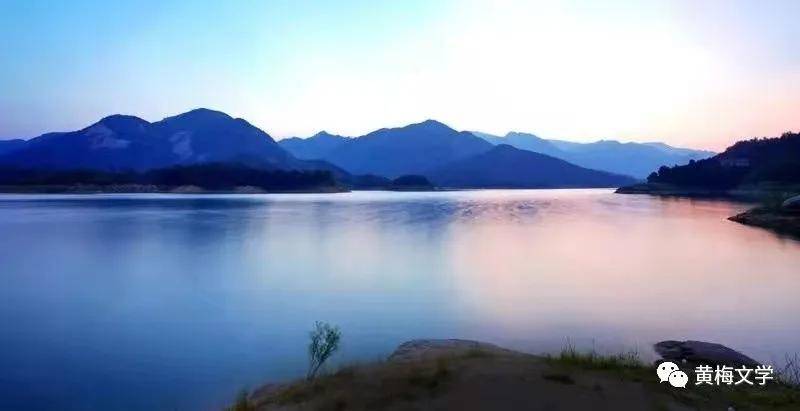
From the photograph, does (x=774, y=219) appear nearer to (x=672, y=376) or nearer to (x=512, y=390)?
(x=672, y=376)

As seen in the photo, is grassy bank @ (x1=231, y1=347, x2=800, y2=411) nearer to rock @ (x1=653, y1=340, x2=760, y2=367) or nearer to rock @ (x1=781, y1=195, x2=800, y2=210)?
rock @ (x1=653, y1=340, x2=760, y2=367)

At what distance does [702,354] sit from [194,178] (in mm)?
135015

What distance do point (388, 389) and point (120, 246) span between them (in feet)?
83.8

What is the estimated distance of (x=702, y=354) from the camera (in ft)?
29.0

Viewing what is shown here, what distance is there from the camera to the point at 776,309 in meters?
13.6

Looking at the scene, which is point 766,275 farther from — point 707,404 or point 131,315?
point 131,315

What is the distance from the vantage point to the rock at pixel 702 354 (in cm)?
841

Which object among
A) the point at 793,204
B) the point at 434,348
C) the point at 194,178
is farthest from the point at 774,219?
the point at 194,178

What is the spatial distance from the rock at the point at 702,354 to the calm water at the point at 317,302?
0.73 metres

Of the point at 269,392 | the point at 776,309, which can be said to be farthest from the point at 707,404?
the point at 776,309

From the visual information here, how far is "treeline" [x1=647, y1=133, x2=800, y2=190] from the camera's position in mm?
98750

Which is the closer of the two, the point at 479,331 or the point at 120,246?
the point at 479,331

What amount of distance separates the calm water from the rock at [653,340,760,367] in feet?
2.39

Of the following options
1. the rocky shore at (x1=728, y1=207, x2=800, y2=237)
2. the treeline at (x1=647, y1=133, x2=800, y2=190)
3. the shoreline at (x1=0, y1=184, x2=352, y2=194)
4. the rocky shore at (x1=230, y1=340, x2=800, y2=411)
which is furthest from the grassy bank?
the shoreline at (x1=0, y1=184, x2=352, y2=194)
